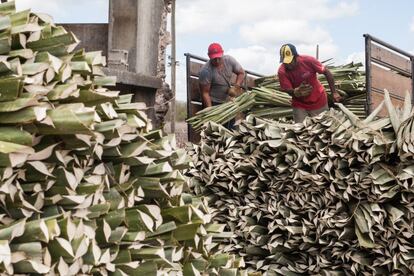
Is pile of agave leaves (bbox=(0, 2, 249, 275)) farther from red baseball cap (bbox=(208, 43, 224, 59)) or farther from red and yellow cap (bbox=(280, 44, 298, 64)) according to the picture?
red baseball cap (bbox=(208, 43, 224, 59))

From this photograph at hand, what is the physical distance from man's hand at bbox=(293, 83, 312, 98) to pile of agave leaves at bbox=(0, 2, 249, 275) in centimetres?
477

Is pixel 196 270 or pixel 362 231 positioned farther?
pixel 362 231

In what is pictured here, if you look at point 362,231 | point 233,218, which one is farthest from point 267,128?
point 362,231

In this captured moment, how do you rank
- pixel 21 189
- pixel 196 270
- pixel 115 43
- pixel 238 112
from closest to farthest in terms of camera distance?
pixel 21 189, pixel 196 270, pixel 115 43, pixel 238 112

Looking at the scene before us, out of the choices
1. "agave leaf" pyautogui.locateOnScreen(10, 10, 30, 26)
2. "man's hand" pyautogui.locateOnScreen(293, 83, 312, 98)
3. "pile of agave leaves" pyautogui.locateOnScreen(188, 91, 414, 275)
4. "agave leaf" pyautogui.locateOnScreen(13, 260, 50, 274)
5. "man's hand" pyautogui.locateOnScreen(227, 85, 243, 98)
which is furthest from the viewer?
"man's hand" pyautogui.locateOnScreen(227, 85, 243, 98)

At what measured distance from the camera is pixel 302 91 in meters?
7.34

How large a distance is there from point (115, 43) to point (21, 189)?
144 inches

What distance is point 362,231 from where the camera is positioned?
5055 millimetres

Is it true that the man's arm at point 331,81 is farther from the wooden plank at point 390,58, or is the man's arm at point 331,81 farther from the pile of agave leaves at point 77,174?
the pile of agave leaves at point 77,174

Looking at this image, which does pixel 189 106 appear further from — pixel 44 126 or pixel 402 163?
pixel 44 126

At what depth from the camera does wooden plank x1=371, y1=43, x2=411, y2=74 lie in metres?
7.83

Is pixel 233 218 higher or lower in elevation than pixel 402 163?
lower

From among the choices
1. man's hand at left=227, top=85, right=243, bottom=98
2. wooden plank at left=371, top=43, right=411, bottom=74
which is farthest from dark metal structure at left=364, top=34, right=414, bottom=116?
man's hand at left=227, top=85, right=243, bottom=98

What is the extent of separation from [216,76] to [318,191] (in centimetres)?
353
